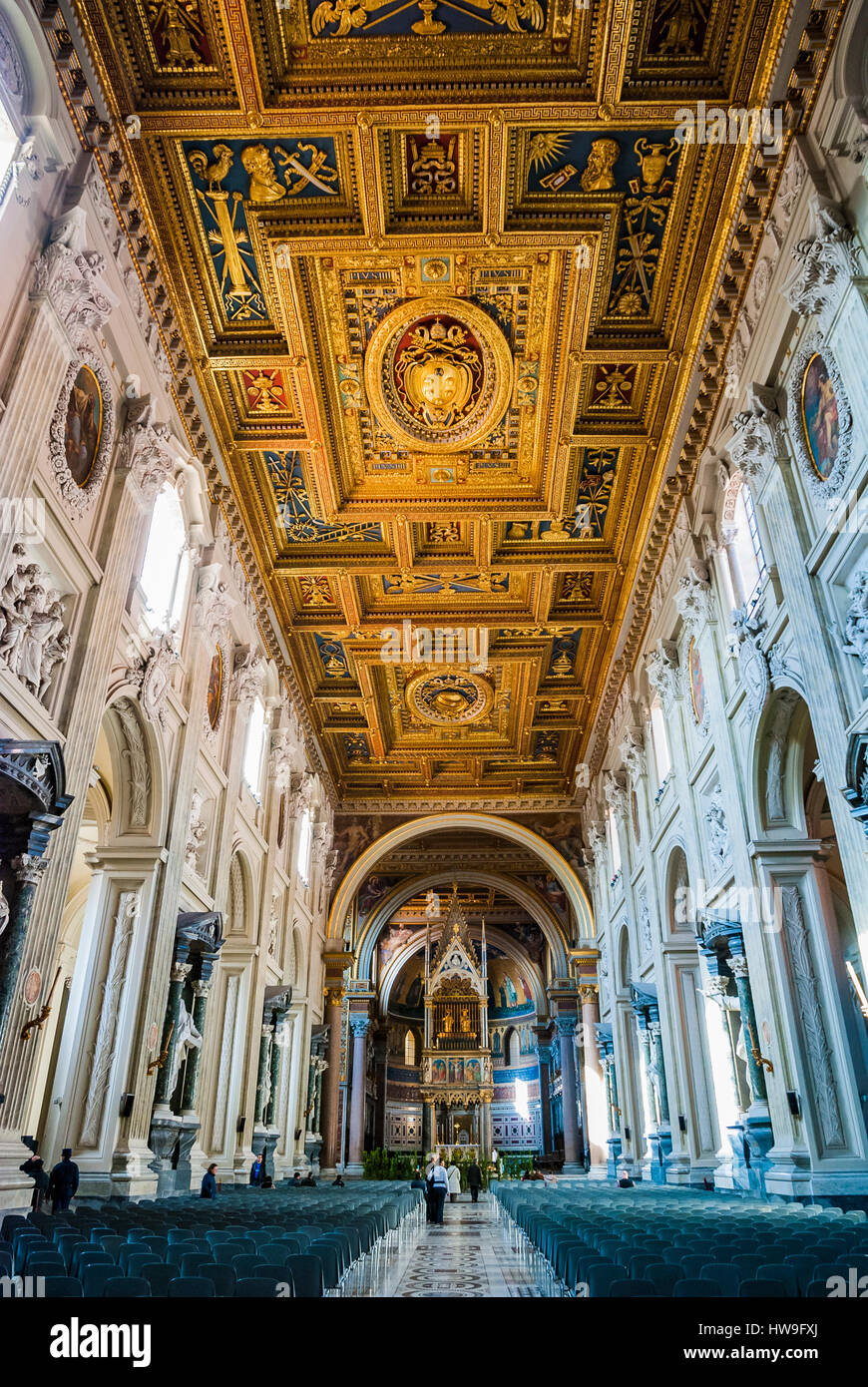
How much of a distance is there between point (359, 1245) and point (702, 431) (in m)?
11.6

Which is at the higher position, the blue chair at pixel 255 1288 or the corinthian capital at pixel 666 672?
the corinthian capital at pixel 666 672

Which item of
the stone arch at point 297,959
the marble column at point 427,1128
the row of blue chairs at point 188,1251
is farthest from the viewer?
the marble column at point 427,1128

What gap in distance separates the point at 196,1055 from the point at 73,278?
10.9m

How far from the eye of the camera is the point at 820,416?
9.91m

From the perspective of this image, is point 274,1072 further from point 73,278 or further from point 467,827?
point 73,278

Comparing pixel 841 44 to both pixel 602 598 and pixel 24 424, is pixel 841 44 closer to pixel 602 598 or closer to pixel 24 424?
pixel 24 424

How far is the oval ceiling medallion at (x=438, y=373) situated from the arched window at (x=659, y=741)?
22.3 ft

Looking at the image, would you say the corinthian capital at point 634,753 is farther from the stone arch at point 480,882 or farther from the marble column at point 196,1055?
the stone arch at point 480,882

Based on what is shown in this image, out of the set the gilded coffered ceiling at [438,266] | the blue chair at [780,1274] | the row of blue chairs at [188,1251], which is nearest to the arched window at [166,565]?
the gilded coffered ceiling at [438,266]

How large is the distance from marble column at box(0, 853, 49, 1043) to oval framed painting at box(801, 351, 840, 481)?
8.79 meters

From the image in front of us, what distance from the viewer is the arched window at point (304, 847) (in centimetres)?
2437

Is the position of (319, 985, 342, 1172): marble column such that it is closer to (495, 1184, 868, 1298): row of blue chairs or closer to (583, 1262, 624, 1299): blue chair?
(495, 1184, 868, 1298): row of blue chairs

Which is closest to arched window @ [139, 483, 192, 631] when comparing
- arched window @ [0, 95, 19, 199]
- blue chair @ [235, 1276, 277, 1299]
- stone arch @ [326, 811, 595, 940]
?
arched window @ [0, 95, 19, 199]
